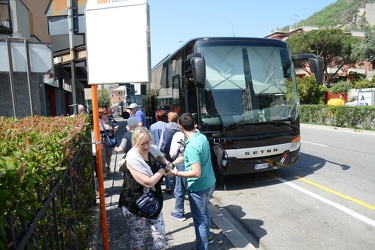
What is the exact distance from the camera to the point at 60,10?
4.90 metres

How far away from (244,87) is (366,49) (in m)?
47.3

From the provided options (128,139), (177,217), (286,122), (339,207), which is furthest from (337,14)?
(177,217)

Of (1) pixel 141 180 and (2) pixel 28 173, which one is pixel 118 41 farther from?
(2) pixel 28 173

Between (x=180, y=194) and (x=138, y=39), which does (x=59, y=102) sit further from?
(x=138, y=39)

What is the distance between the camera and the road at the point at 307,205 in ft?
12.8

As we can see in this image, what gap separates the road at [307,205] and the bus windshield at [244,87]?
1.47m

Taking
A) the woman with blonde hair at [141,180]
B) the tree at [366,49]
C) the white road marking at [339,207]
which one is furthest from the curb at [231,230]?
the tree at [366,49]

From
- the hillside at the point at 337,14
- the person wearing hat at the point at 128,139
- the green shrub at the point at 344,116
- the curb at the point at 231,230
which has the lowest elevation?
the curb at the point at 231,230

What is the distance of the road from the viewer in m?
3.89

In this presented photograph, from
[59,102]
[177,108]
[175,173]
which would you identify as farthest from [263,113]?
[59,102]

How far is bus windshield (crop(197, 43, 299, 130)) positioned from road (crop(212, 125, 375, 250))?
1.47 meters

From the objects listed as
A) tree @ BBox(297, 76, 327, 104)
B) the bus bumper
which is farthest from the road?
tree @ BBox(297, 76, 327, 104)

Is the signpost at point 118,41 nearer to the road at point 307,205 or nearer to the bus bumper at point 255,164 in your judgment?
the road at point 307,205

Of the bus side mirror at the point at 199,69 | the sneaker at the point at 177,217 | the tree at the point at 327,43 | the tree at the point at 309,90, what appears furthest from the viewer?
the tree at the point at 327,43
